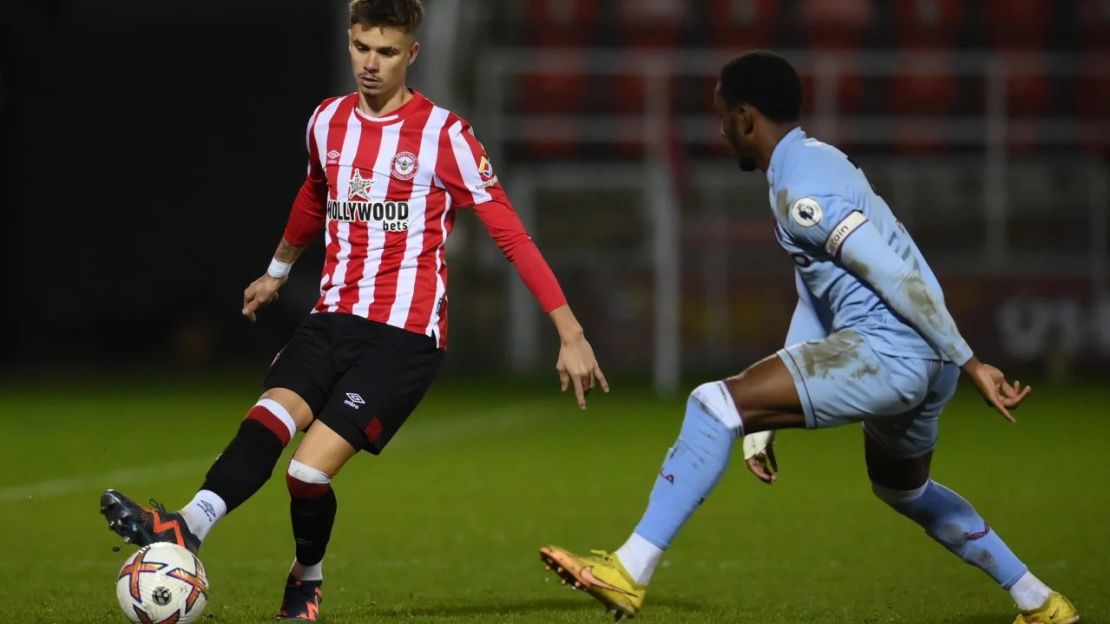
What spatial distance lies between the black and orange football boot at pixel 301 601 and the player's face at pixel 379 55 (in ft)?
5.38

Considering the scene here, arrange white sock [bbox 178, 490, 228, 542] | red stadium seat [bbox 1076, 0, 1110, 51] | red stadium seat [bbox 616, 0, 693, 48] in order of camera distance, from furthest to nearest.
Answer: red stadium seat [bbox 1076, 0, 1110, 51], red stadium seat [bbox 616, 0, 693, 48], white sock [bbox 178, 490, 228, 542]

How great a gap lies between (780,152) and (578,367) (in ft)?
2.89

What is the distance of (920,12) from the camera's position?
76.9 ft

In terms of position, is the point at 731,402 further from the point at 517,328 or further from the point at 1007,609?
the point at 517,328

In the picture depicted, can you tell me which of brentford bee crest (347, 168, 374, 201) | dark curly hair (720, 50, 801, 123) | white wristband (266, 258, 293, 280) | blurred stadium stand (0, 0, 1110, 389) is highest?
dark curly hair (720, 50, 801, 123)

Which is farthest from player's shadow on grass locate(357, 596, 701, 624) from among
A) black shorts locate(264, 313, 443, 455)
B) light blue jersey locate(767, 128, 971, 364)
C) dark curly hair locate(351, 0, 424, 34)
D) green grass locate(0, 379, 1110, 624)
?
dark curly hair locate(351, 0, 424, 34)

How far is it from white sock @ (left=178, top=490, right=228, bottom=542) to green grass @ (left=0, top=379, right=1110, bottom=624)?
75 cm

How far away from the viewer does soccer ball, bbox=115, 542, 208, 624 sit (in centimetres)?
502

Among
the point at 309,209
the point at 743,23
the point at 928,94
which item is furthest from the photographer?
the point at 743,23

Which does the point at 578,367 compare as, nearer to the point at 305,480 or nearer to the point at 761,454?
the point at 761,454

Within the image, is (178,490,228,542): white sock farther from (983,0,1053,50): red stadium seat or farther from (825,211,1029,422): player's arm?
(983,0,1053,50): red stadium seat

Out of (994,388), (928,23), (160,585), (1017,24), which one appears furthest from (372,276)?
(1017,24)

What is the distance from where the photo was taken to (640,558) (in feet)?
16.4

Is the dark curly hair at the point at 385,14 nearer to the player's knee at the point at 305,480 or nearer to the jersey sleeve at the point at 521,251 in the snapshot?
the jersey sleeve at the point at 521,251
